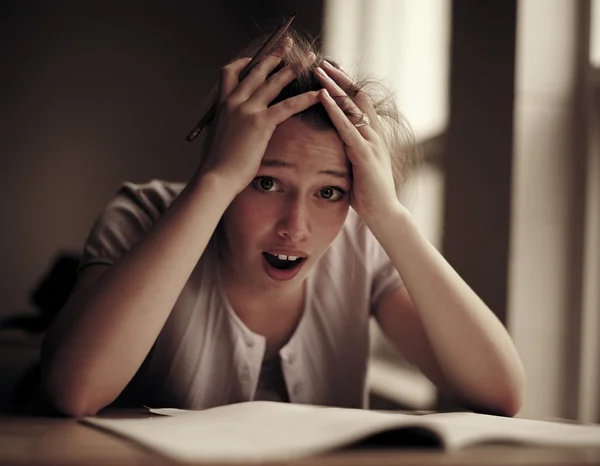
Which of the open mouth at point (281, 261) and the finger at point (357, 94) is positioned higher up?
the finger at point (357, 94)

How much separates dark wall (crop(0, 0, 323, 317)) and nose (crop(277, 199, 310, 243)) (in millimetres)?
3679

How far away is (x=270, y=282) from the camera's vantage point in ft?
3.52

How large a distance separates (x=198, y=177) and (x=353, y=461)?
550 mm

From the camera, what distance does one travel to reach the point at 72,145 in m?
4.65

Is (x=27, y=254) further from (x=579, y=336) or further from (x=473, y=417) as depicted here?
(x=473, y=417)

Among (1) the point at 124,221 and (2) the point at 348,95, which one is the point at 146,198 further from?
(2) the point at 348,95

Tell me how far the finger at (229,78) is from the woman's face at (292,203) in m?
0.11

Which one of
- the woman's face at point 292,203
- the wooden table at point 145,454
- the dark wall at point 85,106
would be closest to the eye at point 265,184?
the woman's face at point 292,203

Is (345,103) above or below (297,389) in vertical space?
above

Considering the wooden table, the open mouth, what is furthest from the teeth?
the wooden table

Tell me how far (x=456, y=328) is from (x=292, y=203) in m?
0.31

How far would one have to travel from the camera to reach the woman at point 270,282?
2.90 feet

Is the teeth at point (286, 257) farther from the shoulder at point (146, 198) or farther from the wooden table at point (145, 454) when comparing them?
the wooden table at point (145, 454)

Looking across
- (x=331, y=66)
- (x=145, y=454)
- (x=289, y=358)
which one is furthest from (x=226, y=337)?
(x=145, y=454)
